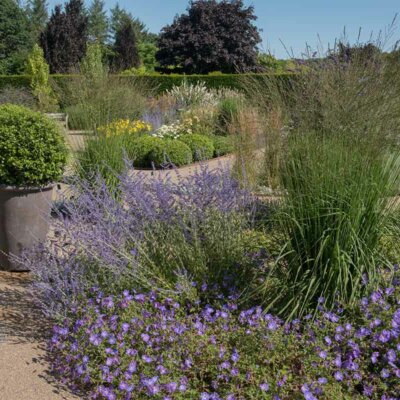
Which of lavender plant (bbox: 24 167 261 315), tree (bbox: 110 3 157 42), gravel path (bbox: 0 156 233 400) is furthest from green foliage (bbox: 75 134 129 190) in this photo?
tree (bbox: 110 3 157 42)

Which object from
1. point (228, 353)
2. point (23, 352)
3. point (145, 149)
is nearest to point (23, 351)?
point (23, 352)

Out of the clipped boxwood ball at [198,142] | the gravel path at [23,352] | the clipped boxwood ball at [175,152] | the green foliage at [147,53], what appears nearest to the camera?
the gravel path at [23,352]

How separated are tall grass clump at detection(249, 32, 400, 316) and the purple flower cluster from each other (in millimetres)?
161

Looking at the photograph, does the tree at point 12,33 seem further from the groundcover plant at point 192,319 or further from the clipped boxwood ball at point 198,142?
the groundcover plant at point 192,319

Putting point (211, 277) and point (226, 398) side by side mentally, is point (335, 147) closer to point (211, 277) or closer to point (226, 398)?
point (211, 277)

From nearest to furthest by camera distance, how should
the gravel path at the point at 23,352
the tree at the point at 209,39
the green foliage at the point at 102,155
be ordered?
the gravel path at the point at 23,352
the green foliage at the point at 102,155
the tree at the point at 209,39

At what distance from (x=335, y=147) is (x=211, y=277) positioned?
1.07 metres

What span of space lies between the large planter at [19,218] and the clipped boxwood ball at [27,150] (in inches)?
3.2

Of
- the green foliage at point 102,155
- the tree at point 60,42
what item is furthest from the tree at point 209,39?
the green foliage at point 102,155

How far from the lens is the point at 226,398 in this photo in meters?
2.27

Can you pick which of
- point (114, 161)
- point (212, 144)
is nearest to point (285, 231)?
point (114, 161)

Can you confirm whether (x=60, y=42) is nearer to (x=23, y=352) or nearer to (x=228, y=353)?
(x=23, y=352)

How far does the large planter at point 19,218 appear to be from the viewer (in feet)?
13.5

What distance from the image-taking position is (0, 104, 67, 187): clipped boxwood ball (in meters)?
4.04
